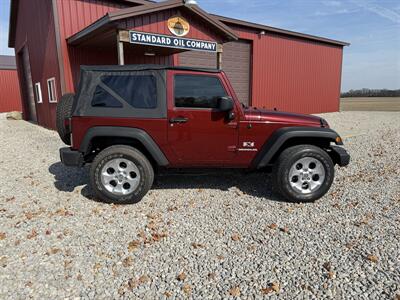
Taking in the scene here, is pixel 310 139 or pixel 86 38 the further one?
pixel 86 38

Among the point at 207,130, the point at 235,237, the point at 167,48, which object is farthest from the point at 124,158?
the point at 167,48

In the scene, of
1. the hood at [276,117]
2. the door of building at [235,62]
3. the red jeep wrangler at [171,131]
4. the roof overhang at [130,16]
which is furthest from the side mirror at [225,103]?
the door of building at [235,62]

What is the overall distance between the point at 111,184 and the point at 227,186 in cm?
196

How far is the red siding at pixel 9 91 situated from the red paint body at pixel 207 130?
25.8m

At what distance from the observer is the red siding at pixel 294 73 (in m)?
15.9

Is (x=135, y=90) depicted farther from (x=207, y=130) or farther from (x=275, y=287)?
(x=275, y=287)

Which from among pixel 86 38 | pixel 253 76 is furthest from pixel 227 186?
pixel 253 76

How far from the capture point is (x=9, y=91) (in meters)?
24.8

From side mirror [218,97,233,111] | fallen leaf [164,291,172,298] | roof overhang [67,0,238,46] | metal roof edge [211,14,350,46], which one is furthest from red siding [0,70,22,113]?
fallen leaf [164,291,172,298]

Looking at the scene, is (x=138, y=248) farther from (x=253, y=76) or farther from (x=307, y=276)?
(x=253, y=76)

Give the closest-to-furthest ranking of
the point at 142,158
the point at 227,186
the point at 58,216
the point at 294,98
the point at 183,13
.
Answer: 1. the point at 58,216
2. the point at 142,158
3. the point at 227,186
4. the point at 183,13
5. the point at 294,98

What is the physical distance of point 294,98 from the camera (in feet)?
59.1

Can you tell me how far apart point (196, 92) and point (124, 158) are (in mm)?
1409

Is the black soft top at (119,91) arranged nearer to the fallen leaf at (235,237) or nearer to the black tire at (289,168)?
the black tire at (289,168)
